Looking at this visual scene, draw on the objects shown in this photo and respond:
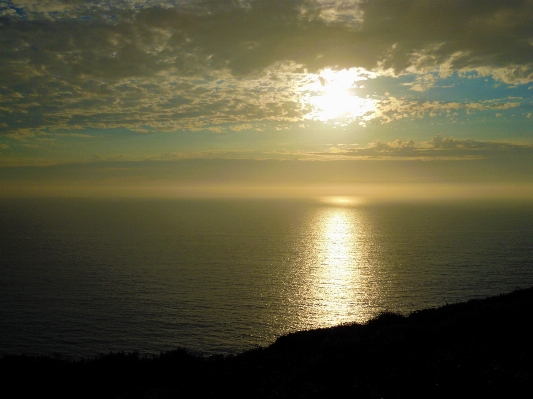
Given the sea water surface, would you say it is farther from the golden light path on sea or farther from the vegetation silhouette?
the vegetation silhouette

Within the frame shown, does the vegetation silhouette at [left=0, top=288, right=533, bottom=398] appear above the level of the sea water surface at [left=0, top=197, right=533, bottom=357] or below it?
above

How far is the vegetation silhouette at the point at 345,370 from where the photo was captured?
12711mm

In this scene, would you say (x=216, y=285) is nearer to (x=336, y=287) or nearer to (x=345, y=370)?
(x=336, y=287)

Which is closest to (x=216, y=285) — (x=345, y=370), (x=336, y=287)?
(x=336, y=287)

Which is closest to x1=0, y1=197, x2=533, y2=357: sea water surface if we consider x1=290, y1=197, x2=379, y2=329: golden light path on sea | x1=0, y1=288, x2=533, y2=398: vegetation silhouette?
x1=290, y1=197, x2=379, y2=329: golden light path on sea

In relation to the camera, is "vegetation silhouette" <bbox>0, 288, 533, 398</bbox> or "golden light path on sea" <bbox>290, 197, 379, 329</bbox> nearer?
"vegetation silhouette" <bbox>0, 288, 533, 398</bbox>

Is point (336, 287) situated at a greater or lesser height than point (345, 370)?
lesser

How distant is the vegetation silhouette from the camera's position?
41.7 feet

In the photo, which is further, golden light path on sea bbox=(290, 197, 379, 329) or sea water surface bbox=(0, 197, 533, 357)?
golden light path on sea bbox=(290, 197, 379, 329)

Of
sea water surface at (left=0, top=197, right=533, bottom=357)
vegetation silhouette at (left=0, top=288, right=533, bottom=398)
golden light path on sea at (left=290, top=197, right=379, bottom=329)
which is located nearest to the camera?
vegetation silhouette at (left=0, top=288, right=533, bottom=398)

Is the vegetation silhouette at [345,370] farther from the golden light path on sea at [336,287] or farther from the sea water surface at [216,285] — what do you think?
the golden light path on sea at [336,287]

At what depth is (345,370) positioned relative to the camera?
15.4 meters

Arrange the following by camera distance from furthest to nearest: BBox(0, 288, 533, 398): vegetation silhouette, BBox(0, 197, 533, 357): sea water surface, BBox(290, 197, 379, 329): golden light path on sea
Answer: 1. BBox(290, 197, 379, 329): golden light path on sea
2. BBox(0, 197, 533, 357): sea water surface
3. BBox(0, 288, 533, 398): vegetation silhouette

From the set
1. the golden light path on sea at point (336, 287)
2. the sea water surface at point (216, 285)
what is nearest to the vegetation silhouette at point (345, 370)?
the sea water surface at point (216, 285)
